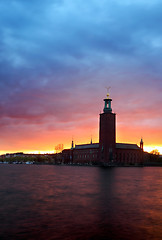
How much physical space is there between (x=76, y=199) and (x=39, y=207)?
4975 millimetres

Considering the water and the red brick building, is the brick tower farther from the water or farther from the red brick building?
the water

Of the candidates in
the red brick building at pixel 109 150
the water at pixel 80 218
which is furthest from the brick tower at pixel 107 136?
the water at pixel 80 218

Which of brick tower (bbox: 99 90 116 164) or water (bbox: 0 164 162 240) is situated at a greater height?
brick tower (bbox: 99 90 116 164)

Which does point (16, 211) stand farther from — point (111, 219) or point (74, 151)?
point (74, 151)

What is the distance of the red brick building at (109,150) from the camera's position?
132 m

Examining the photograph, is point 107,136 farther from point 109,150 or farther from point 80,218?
point 80,218

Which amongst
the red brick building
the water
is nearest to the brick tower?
the red brick building

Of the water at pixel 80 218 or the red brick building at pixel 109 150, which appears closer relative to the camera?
the water at pixel 80 218

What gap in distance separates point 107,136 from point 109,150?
656cm

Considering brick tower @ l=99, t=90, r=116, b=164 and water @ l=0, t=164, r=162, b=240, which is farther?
brick tower @ l=99, t=90, r=116, b=164

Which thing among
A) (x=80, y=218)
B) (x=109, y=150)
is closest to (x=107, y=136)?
(x=109, y=150)

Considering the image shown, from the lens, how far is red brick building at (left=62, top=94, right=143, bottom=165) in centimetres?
13175

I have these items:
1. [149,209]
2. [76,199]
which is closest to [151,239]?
[149,209]

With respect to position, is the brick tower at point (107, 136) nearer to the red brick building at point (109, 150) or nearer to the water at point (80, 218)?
the red brick building at point (109, 150)
